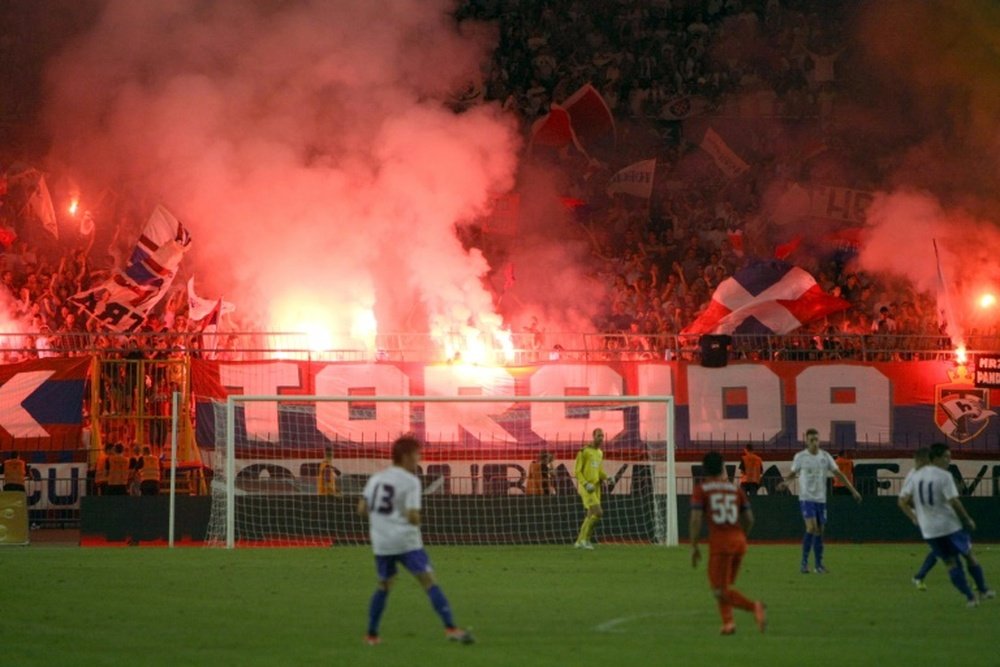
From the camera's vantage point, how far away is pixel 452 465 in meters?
26.8

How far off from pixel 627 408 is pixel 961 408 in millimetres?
6366

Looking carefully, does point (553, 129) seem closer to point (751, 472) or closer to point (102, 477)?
point (751, 472)

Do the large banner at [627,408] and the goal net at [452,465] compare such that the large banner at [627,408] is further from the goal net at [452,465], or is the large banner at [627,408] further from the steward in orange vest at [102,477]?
the steward in orange vest at [102,477]

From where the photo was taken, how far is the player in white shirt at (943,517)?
14.7 meters

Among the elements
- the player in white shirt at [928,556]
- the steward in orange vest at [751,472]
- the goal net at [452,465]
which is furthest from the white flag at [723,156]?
the player in white shirt at [928,556]

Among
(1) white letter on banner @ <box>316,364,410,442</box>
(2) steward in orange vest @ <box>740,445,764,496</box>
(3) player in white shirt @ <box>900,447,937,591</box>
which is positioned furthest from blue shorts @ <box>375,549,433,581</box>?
(1) white letter on banner @ <box>316,364,410,442</box>

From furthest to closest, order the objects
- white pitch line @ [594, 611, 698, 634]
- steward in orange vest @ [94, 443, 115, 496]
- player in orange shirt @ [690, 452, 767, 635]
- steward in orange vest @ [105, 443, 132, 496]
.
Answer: steward in orange vest @ [94, 443, 115, 496] → steward in orange vest @ [105, 443, 132, 496] → white pitch line @ [594, 611, 698, 634] → player in orange shirt @ [690, 452, 767, 635]

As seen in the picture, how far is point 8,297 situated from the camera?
2939cm

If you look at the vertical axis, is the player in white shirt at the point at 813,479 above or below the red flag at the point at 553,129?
below

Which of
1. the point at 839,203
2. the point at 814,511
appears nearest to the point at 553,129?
the point at 839,203

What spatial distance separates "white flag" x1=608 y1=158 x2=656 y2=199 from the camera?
34.2m

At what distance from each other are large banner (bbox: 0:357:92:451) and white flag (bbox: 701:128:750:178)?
52.6ft

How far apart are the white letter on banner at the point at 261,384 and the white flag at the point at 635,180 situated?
10741mm

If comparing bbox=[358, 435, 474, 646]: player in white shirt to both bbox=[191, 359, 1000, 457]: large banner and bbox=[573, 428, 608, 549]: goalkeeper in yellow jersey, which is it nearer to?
bbox=[573, 428, 608, 549]: goalkeeper in yellow jersey
